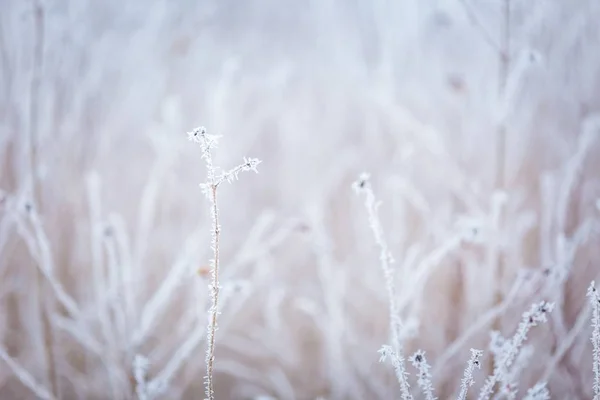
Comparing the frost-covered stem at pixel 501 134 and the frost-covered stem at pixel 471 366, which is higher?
the frost-covered stem at pixel 501 134

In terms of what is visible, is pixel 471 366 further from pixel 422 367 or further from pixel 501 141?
pixel 501 141

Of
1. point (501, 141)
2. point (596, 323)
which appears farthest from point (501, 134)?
point (596, 323)

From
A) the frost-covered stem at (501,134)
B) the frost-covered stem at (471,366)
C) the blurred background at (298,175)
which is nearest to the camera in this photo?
the frost-covered stem at (471,366)

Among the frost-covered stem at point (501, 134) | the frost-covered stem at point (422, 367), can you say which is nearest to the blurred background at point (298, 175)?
the frost-covered stem at point (501, 134)

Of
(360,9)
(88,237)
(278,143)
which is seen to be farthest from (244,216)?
(360,9)

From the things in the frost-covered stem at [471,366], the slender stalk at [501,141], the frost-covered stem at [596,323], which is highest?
the slender stalk at [501,141]

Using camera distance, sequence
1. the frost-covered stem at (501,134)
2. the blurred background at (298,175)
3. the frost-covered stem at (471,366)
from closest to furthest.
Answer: the frost-covered stem at (471,366), the frost-covered stem at (501,134), the blurred background at (298,175)

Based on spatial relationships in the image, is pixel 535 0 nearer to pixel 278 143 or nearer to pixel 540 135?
pixel 540 135

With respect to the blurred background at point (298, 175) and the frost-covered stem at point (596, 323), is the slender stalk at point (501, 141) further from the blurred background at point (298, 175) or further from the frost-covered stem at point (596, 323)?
the frost-covered stem at point (596, 323)
